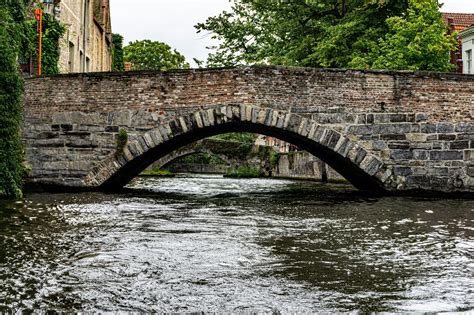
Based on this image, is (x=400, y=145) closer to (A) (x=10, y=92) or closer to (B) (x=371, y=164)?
(B) (x=371, y=164)

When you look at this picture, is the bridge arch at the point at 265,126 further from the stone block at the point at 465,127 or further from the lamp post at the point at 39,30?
the lamp post at the point at 39,30

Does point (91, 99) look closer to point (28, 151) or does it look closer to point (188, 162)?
point (28, 151)

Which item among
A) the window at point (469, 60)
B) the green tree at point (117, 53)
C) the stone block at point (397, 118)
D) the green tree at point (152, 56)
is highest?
the green tree at point (152, 56)

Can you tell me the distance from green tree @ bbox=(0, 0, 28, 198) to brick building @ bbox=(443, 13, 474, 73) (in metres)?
18.3

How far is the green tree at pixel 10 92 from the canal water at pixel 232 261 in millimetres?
894

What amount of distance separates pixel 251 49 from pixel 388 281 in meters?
19.7

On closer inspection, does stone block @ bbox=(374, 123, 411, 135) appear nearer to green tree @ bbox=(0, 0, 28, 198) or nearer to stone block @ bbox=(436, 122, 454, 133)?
stone block @ bbox=(436, 122, 454, 133)

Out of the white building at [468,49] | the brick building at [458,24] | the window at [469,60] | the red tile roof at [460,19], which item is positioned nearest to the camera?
the white building at [468,49]

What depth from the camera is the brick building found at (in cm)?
2556

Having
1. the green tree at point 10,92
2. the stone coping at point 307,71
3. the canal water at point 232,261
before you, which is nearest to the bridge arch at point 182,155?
the stone coping at point 307,71

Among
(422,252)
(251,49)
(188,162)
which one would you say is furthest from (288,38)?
(188,162)

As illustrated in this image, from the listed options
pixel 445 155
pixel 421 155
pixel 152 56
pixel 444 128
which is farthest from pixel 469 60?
pixel 152 56

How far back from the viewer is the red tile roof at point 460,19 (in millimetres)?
26233

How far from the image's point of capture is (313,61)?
19.8 metres
